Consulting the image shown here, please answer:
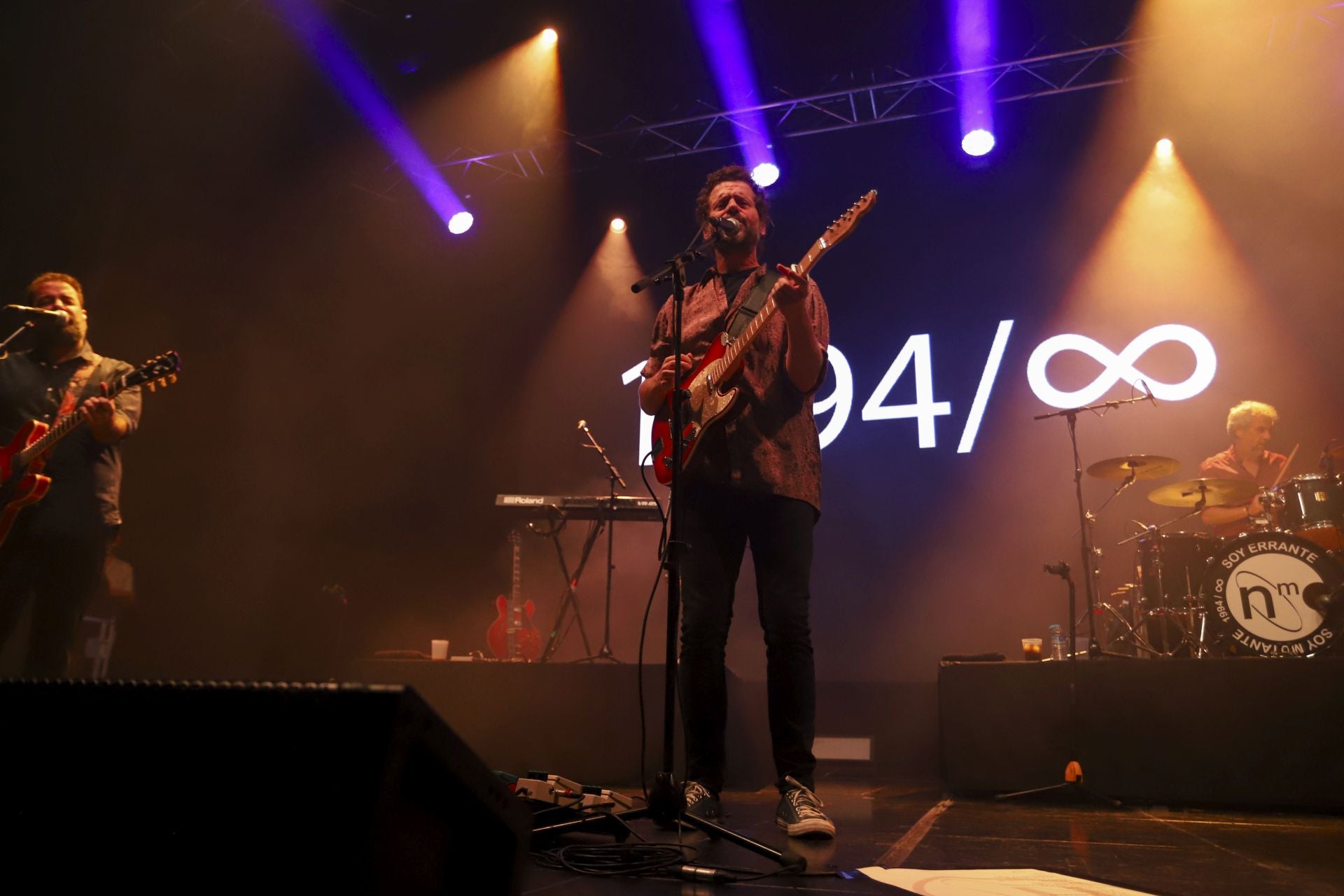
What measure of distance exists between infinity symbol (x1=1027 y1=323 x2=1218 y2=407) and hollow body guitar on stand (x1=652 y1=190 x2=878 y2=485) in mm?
4272

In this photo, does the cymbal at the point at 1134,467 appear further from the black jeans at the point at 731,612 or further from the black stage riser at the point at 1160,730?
the black jeans at the point at 731,612

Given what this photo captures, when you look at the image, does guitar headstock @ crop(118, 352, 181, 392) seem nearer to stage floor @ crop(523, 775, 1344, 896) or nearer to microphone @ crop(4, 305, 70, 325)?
microphone @ crop(4, 305, 70, 325)

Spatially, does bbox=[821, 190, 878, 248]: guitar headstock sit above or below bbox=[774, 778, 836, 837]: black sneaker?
above

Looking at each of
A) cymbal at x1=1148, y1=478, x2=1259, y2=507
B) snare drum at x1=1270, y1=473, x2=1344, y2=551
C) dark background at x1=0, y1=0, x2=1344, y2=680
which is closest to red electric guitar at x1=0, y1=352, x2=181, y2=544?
dark background at x1=0, y1=0, x2=1344, y2=680

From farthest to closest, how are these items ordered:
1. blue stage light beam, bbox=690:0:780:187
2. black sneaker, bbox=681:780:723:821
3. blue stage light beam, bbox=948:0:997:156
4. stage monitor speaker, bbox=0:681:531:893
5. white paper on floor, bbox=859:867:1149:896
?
blue stage light beam, bbox=690:0:780:187 < blue stage light beam, bbox=948:0:997:156 < black sneaker, bbox=681:780:723:821 < white paper on floor, bbox=859:867:1149:896 < stage monitor speaker, bbox=0:681:531:893

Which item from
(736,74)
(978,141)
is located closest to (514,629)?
(736,74)

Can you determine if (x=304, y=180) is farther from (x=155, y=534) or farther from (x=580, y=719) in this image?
(x=580, y=719)

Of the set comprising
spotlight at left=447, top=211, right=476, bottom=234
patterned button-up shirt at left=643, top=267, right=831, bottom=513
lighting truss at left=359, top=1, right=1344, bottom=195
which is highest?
lighting truss at left=359, top=1, right=1344, bottom=195

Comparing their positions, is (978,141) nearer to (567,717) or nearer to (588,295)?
(588,295)

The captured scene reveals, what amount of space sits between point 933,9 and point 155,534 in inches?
239

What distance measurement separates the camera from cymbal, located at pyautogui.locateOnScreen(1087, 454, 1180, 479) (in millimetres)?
4898

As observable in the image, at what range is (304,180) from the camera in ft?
21.6

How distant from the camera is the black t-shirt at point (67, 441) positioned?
124 inches

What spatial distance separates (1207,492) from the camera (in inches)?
195
